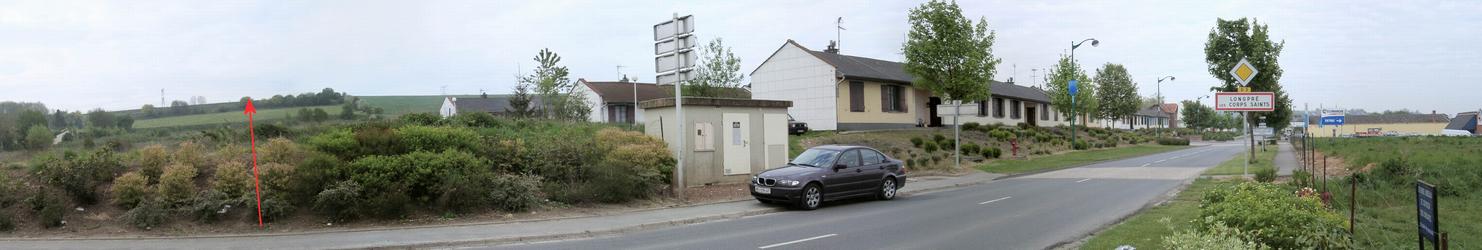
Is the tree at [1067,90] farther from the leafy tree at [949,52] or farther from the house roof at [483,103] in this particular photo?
the house roof at [483,103]

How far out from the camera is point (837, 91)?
3622 centimetres

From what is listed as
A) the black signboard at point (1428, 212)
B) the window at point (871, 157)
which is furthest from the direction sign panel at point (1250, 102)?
the black signboard at point (1428, 212)

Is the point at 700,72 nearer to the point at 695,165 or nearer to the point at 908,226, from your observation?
the point at 695,165

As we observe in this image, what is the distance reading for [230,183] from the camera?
12.0 m

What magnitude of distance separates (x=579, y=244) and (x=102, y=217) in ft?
23.2

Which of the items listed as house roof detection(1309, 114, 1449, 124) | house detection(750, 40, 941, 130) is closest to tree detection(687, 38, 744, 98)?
house detection(750, 40, 941, 130)

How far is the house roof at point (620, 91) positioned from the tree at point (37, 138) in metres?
37.2

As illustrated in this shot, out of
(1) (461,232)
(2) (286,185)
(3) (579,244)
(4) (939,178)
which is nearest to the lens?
(3) (579,244)

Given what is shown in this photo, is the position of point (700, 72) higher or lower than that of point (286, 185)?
higher

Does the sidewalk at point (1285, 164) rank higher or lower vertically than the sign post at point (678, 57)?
lower

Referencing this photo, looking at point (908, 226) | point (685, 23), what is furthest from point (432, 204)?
point (908, 226)

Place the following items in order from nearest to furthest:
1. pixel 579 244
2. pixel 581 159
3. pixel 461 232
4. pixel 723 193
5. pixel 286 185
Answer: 1. pixel 579 244
2. pixel 461 232
3. pixel 286 185
4. pixel 581 159
5. pixel 723 193

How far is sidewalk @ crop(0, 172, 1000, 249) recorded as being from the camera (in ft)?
33.1

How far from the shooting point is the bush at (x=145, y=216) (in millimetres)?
11188
